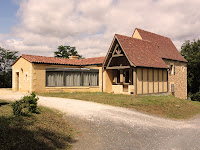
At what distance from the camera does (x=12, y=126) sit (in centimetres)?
653

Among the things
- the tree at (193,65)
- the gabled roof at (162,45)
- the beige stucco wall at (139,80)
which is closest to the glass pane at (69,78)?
the beige stucco wall at (139,80)

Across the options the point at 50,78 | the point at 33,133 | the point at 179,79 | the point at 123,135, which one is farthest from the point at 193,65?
the point at 33,133

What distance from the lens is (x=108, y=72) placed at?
21.7m

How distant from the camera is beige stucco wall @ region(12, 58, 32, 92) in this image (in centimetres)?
1973

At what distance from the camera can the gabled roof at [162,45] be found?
24541mm

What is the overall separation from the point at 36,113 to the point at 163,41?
75.8 ft

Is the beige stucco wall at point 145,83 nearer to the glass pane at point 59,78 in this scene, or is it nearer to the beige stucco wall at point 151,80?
the beige stucco wall at point 151,80

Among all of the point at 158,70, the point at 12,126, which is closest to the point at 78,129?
the point at 12,126

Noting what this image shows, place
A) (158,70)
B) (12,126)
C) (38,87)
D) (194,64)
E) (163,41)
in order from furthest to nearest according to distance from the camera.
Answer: (194,64), (163,41), (158,70), (38,87), (12,126)

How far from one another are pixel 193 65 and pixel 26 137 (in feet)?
119

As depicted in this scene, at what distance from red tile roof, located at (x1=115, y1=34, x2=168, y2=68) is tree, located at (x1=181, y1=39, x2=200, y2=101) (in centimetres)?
1708

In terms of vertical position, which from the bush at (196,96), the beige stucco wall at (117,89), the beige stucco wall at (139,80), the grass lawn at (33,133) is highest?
the beige stucco wall at (139,80)

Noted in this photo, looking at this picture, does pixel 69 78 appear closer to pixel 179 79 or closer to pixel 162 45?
pixel 162 45

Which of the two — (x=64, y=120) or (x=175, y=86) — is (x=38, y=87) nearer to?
(x=64, y=120)
